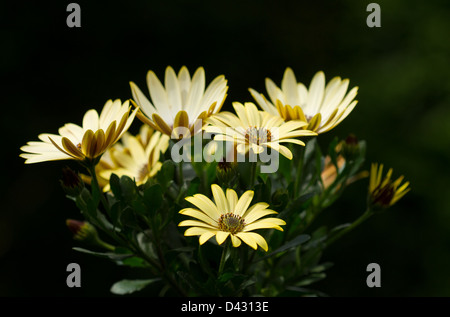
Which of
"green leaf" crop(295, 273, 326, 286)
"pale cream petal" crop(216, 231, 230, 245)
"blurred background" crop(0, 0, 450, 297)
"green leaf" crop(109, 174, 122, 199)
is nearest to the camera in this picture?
"pale cream petal" crop(216, 231, 230, 245)

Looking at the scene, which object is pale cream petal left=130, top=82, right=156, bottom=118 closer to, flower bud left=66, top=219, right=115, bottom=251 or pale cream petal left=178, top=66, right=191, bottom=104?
pale cream petal left=178, top=66, right=191, bottom=104

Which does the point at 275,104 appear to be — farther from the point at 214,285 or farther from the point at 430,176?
the point at 430,176

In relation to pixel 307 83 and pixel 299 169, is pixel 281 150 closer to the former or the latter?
pixel 299 169

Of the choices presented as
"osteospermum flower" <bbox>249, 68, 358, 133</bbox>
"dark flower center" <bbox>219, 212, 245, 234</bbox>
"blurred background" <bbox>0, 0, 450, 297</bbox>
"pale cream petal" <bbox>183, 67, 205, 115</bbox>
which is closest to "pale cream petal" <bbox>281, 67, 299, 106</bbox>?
"osteospermum flower" <bbox>249, 68, 358, 133</bbox>

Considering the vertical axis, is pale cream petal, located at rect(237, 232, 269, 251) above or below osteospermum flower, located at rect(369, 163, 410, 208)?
below

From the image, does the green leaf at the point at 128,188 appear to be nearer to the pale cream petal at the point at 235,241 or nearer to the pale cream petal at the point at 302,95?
the pale cream petal at the point at 235,241

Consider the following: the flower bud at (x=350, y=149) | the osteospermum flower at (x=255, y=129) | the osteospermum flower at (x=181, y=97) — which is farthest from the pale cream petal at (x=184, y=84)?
the flower bud at (x=350, y=149)

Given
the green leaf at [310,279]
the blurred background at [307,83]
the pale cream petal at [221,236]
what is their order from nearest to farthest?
the pale cream petal at [221,236]
the green leaf at [310,279]
the blurred background at [307,83]
